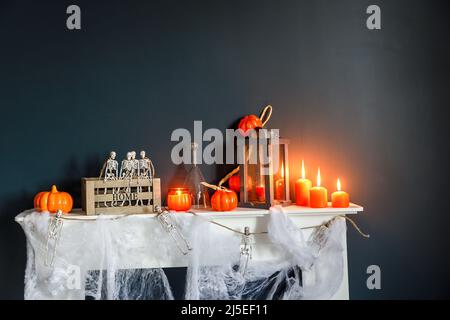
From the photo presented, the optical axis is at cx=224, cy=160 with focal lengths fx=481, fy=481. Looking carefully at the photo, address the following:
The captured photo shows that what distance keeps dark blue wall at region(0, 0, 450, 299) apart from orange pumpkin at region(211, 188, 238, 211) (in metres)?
0.26

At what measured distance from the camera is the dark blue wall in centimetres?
224

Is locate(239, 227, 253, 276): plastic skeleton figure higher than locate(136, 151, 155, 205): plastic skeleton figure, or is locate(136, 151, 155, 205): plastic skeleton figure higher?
locate(136, 151, 155, 205): plastic skeleton figure

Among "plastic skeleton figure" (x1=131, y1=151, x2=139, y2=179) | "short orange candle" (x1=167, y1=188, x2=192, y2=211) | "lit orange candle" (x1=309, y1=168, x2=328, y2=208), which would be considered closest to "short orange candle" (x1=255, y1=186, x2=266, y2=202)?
"lit orange candle" (x1=309, y1=168, x2=328, y2=208)

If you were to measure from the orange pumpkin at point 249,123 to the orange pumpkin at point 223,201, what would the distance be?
→ 323mm

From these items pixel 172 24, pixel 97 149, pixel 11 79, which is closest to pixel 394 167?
pixel 172 24

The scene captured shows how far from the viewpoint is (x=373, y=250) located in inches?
95.0

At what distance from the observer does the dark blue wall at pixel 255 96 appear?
224cm

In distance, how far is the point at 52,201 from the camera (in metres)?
2.02

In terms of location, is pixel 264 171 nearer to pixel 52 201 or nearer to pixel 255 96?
pixel 255 96

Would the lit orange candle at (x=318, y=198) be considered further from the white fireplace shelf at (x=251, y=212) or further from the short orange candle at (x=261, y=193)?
the short orange candle at (x=261, y=193)

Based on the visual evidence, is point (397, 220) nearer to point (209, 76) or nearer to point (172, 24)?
point (209, 76)

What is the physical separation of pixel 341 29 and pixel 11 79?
162cm

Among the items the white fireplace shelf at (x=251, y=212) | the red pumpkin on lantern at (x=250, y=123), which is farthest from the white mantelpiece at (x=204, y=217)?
the red pumpkin on lantern at (x=250, y=123)

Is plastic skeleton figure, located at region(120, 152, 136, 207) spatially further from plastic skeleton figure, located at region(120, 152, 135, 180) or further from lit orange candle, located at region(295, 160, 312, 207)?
lit orange candle, located at region(295, 160, 312, 207)
